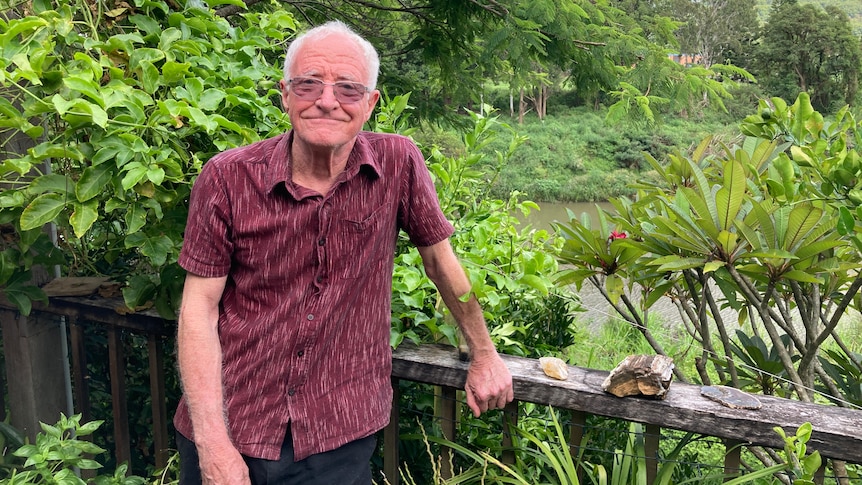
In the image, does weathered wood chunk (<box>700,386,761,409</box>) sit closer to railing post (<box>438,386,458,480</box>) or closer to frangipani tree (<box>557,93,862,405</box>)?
frangipani tree (<box>557,93,862,405</box>)

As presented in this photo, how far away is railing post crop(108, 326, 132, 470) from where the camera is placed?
2.15 m

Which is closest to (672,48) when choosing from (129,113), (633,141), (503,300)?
(503,300)

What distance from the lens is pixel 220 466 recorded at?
145 cm

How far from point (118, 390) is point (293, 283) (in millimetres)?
1030

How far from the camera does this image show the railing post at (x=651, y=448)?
161 cm

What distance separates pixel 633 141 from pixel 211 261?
2742cm

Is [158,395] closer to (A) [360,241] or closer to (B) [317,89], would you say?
(A) [360,241]

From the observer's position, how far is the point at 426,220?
1622 mm

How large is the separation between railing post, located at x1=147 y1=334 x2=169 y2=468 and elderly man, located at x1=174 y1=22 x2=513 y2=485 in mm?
573

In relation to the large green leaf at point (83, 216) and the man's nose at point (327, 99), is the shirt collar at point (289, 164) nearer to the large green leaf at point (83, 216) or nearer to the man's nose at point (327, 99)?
the man's nose at point (327, 99)

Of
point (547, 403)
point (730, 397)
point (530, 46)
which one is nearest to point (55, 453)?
point (547, 403)

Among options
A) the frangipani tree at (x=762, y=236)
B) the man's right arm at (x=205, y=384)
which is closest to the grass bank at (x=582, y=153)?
the frangipani tree at (x=762, y=236)

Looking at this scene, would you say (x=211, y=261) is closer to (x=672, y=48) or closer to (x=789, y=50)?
(x=672, y=48)

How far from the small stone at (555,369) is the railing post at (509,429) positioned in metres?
0.14
